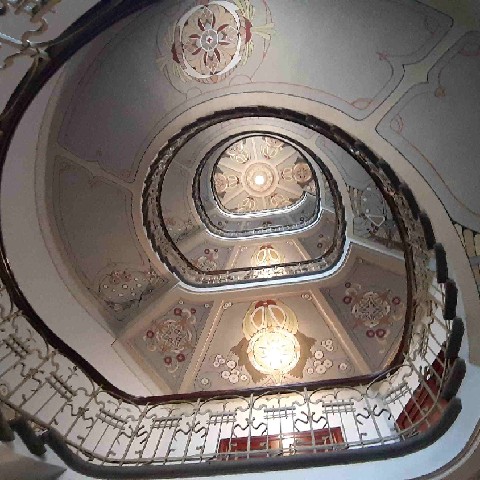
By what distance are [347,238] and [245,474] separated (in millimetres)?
4849

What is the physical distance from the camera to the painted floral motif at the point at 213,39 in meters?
4.71

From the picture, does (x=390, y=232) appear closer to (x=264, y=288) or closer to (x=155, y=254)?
(x=264, y=288)

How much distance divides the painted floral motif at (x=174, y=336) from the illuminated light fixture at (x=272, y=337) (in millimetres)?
970

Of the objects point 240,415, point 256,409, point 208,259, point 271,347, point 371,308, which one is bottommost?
point 256,409

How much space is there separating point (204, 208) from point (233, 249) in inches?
51.0

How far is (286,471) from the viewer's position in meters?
3.27

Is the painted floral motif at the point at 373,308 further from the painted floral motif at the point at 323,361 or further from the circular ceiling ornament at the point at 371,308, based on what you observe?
the painted floral motif at the point at 323,361

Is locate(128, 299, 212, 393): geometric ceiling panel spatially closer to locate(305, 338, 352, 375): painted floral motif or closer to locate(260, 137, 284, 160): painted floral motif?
locate(305, 338, 352, 375): painted floral motif

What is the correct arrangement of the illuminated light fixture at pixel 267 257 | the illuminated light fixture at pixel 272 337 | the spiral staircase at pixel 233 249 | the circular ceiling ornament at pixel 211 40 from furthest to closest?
the illuminated light fixture at pixel 267 257, the illuminated light fixture at pixel 272 337, the circular ceiling ornament at pixel 211 40, the spiral staircase at pixel 233 249

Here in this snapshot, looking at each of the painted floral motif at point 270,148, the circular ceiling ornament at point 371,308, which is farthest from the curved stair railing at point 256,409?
the painted floral motif at point 270,148

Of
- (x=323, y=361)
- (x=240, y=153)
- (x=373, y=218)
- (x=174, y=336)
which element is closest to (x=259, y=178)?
(x=240, y=153)

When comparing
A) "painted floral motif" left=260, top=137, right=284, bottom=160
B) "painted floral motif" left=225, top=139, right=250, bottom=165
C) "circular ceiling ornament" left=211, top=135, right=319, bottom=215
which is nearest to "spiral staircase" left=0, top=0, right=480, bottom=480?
"circular ceiling ornament" left=211, top=135, right=319, bottom=215

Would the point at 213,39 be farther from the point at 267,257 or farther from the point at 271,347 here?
the point at 267,257

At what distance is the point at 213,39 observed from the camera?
504 cm
